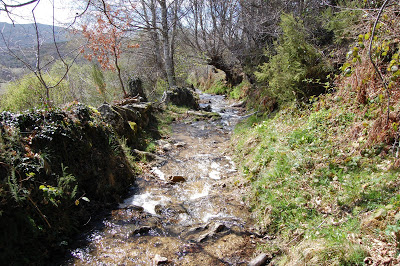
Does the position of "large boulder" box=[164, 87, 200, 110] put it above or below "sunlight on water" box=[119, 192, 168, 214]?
above

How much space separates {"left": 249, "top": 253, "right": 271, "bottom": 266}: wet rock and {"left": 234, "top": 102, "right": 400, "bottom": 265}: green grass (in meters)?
0.25

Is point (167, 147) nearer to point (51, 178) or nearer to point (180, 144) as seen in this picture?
point (180, 144)

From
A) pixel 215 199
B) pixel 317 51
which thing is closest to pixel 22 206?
pixel 215 199

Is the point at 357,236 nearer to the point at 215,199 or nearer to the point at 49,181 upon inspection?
the point at 215,199

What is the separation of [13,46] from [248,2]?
11616 millimetres

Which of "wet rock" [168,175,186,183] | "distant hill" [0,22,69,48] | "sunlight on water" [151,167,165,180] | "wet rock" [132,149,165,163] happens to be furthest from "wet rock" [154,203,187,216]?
"distant hill" [0,22,69,48]

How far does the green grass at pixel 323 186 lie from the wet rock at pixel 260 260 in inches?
9.9

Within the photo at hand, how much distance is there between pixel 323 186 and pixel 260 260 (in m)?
1.36

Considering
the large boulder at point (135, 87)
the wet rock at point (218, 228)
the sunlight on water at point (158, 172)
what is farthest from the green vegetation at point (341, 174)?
the large boulder at point (135, 87)

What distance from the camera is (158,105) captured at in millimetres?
11273

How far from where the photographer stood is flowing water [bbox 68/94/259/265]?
8.73 feet

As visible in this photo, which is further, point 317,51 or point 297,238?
point 317,51

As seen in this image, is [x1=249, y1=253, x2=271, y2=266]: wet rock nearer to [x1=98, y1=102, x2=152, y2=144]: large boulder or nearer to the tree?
[x1=98, y1=102, x2=152, y2=144]: large boulder

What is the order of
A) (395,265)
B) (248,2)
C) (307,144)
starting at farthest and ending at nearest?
1. (248,2)
2. (307,144)
3. (395,265)
